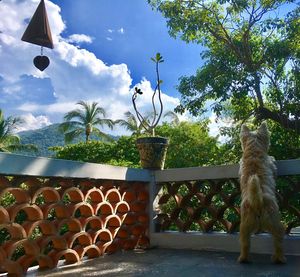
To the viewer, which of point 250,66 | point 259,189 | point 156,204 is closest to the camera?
point 259,189

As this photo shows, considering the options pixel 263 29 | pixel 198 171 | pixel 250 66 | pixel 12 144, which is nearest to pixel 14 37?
pixel 198 171

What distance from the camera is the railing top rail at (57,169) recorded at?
8.27 ft

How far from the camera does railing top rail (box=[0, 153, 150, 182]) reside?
8.27 ft

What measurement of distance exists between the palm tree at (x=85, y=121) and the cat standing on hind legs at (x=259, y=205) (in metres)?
26.4

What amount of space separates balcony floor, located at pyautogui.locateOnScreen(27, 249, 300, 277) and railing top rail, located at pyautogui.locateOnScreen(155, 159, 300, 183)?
2.40 ft

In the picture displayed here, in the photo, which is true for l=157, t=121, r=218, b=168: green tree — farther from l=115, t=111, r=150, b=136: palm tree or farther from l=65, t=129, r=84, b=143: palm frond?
l=65, t=129, r=84, b=143: palm frond

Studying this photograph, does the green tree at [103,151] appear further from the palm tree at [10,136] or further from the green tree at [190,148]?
the palm tree at [10,136]

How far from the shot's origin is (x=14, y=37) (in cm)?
347

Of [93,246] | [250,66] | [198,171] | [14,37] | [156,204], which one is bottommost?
[93,246]

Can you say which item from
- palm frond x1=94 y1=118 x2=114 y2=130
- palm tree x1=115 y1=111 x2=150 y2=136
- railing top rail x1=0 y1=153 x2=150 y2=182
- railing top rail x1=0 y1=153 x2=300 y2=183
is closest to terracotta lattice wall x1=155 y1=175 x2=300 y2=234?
railing top rail x1=0 y1=153 x2=300 y2=183

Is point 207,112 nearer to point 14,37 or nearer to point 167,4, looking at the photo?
point 167,4

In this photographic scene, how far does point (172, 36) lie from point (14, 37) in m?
7.30

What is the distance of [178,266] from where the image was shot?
2.93 m

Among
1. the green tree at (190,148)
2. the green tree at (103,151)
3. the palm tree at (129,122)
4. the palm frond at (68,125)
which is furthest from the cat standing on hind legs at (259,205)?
the palm frond at (68,125)
